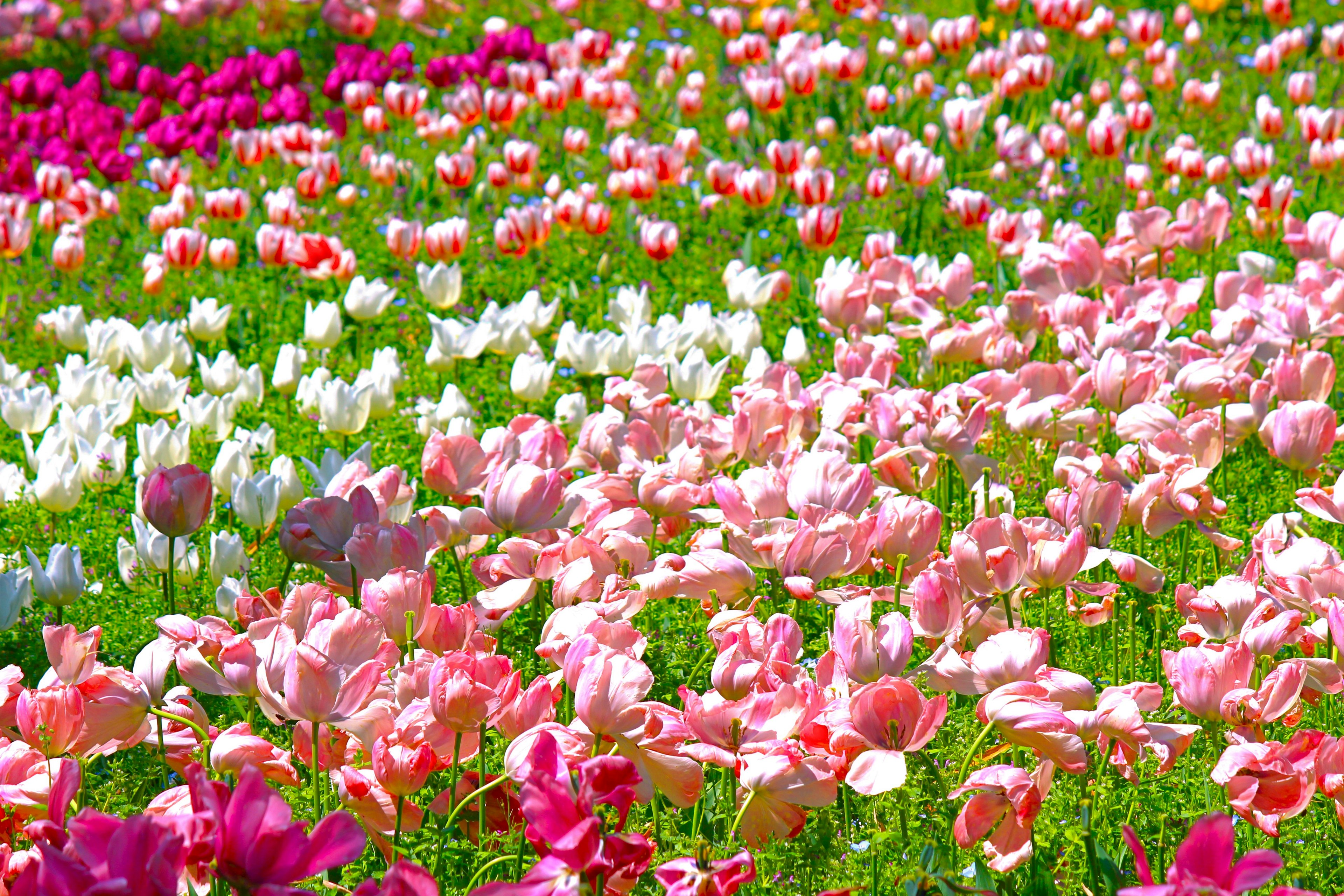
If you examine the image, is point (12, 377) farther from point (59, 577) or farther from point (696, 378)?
point (696, 378)

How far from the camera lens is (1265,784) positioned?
180 centimetres

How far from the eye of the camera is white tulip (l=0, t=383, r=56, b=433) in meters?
3.48

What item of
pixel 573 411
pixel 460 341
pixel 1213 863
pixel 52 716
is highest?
pixel 1213 863

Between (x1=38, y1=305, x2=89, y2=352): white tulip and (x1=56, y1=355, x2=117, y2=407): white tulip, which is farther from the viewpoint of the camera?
(x1=38, y1=305, x2=89, y2=352): white tulip

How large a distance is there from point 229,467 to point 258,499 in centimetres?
A: 24

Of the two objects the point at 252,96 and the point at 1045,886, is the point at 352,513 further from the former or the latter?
the point at 252,96

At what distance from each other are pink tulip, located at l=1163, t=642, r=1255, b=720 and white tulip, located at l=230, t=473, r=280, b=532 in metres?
1.83

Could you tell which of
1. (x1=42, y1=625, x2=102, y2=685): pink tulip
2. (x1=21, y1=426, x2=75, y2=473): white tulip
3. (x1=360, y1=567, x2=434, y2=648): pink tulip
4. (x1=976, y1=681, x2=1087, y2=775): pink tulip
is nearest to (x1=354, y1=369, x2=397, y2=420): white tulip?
(x1=21, y1=426, x2=75, y2=473): white tulip

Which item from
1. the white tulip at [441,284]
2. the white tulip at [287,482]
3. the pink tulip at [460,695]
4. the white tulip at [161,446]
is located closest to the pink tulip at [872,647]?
the pink tulip at [460,695]

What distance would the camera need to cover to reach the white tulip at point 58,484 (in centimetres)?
304

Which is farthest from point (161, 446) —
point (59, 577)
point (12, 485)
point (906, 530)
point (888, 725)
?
point (888, 725)

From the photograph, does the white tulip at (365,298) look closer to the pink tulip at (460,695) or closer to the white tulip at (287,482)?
the white tulip at (287,482)

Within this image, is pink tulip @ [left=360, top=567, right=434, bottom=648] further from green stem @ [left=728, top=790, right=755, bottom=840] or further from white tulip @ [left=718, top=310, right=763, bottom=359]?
white tulip @ [left=718, top=310, right=763, bottom=359]

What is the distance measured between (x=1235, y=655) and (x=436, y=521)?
56.4 inches
